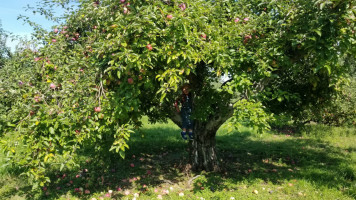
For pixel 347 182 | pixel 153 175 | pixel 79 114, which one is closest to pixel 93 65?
pixel 79 114

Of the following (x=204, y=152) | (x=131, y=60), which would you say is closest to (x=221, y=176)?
(x=204, y=152)

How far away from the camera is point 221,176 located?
219 inches

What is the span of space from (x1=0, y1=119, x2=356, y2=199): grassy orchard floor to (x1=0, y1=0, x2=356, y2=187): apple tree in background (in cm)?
129

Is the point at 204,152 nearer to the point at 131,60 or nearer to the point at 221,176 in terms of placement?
the point at 221,176

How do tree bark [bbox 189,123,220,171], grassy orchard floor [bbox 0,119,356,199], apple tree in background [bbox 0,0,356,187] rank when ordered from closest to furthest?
apple tree in background [bbox 0,0,356,187] → grassy orchard floor [bbox 0,119,356,199] → tree bark [bbox 189,123,220,171]

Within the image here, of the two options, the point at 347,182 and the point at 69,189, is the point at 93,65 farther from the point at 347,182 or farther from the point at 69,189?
the point at 347,182

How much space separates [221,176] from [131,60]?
3.56 meters

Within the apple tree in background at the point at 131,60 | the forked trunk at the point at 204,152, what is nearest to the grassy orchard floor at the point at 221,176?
the forked trunk at the point at 204,152

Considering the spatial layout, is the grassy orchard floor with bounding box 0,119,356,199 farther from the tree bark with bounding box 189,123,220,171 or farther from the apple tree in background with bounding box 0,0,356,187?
the apple tree in background with bounding box 0,0,356,187

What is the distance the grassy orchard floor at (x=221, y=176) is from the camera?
4.61 meters

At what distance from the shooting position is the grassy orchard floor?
461cm

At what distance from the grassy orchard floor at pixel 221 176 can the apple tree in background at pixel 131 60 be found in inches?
50.7

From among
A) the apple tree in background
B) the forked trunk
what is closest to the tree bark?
the forked trunk

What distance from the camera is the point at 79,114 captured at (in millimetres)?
3467
